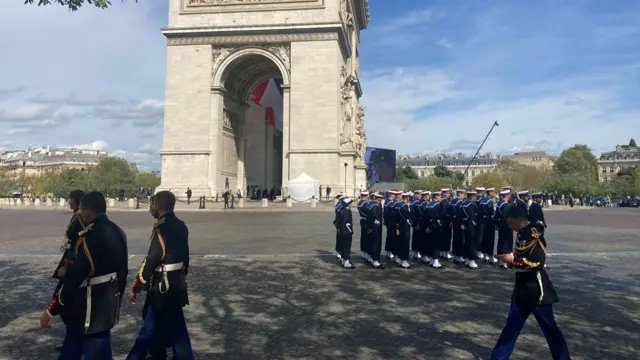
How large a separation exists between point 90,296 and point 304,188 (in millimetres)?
28426

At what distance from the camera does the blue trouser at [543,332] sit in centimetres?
412

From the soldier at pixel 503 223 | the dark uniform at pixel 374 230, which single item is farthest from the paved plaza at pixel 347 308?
the soldier at pixel 503 223

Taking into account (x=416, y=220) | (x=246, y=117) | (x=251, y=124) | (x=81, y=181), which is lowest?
(x=416, y=220)

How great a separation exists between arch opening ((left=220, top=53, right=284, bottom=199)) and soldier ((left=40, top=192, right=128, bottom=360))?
33.2 metres

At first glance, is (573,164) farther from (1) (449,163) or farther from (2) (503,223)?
(2) (503,223)

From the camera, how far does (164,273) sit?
3988 millimetres

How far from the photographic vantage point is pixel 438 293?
7.54m

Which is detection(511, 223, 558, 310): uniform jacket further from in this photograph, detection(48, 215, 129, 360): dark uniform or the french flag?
the french flag

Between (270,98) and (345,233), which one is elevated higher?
(270,98)

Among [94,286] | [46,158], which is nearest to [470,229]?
[94,286]

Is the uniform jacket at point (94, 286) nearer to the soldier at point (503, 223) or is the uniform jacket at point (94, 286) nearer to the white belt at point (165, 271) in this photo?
the white belt at point (165, 271)

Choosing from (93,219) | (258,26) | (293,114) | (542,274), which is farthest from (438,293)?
(258,26)

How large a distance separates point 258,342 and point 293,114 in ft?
98.6

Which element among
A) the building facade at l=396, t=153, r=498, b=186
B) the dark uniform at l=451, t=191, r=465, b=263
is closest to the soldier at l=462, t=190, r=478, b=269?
the dark uniform at l=451, t=191, r=465, b=263
